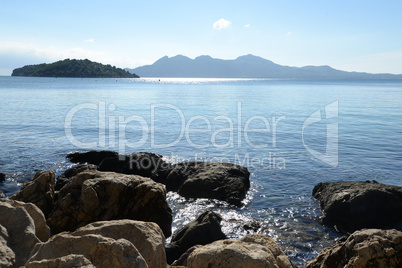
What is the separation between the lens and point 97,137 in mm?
31656

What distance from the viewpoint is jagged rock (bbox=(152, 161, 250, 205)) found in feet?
52.6

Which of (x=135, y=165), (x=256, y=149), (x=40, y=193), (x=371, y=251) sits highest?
(x=371, y=251)

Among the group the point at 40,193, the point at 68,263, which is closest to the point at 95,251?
the point at 68,263

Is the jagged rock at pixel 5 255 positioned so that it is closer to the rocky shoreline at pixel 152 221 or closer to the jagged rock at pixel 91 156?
the rocky shoreline at pixel 152 221

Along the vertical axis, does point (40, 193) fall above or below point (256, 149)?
above

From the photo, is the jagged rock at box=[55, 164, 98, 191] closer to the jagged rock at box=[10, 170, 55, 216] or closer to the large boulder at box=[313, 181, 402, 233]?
the jagged rock at box=[10, 170, 55, 216]

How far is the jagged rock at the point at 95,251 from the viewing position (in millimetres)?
4801

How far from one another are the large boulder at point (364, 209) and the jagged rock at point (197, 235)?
5.31 m

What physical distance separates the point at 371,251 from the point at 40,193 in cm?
1033

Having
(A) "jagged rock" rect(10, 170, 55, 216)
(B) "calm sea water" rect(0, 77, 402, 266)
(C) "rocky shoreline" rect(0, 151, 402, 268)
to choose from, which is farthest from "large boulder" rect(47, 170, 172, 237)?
(B) "calm sea water" rect(0, 77, 402, 266)

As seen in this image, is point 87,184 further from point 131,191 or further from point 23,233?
point 23,233

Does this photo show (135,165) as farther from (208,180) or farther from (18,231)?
(18,231)

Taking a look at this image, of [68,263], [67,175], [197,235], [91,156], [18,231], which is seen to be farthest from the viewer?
[91,156]

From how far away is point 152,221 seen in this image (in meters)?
11.7
